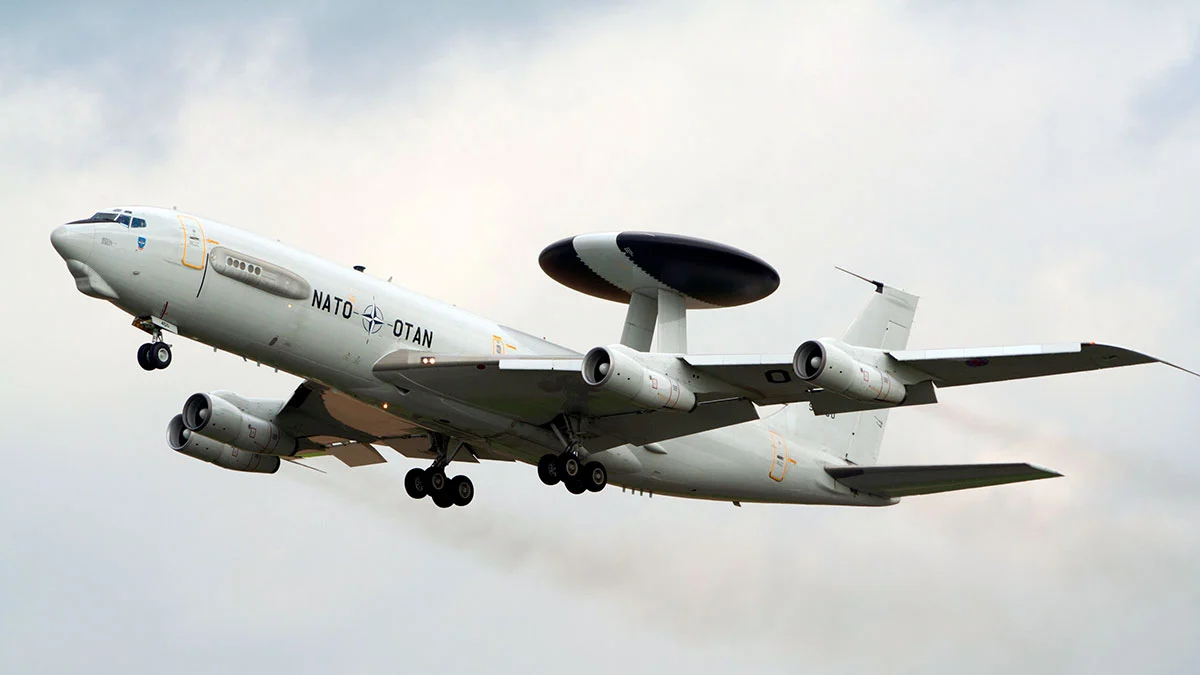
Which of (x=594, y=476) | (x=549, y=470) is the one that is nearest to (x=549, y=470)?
(x=549, y=470)

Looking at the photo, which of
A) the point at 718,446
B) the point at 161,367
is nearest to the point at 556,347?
the point at 718,446

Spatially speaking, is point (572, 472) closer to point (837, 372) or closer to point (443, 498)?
point (443, 498)

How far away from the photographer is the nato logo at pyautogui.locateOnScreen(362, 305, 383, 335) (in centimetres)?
3584

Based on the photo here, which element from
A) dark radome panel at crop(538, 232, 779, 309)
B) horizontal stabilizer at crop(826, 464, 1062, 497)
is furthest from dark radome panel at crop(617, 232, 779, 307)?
horizontal stabilizer at crop(826, 464, 1062, 497)

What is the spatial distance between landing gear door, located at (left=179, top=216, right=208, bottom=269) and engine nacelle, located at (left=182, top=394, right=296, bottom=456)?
29.4 ft

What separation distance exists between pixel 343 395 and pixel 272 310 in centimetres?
427

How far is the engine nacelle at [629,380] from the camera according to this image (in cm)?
3447

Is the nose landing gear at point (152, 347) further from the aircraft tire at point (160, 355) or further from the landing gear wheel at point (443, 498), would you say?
the landing gear wheel at point (443, 498)

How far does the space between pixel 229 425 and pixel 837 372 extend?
1820cm

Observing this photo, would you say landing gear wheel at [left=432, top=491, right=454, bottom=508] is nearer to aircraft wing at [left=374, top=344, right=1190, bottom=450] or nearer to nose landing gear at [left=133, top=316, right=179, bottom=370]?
aircraft wing at [left=374, top=344, right=1190, bottom=450]

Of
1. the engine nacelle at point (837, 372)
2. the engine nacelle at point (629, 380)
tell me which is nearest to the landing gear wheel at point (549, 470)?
the engine nacelle at point (629, 380)

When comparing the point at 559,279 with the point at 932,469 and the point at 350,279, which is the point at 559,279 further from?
the point at 932,469

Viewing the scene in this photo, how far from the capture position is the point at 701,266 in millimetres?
39188

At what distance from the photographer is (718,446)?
1630 inches
